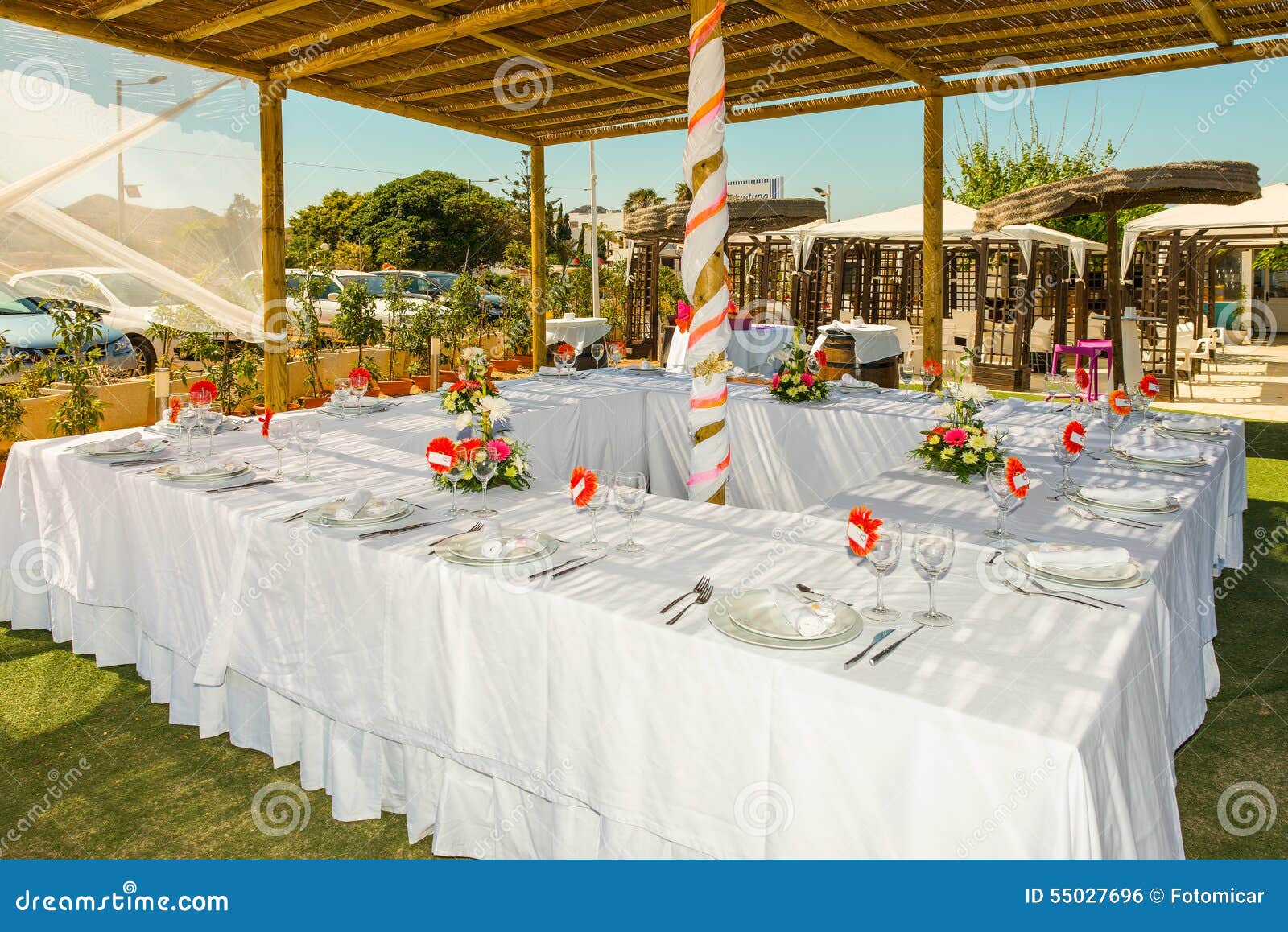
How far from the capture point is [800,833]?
1.51m

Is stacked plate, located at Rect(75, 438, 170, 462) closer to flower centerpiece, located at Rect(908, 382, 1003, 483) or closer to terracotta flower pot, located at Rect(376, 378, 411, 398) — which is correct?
flower centerpiece, located at Rect(908, 382, 1003, 483)

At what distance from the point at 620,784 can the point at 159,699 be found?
207cm

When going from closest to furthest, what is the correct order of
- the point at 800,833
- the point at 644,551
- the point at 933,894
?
the point at 933,894 < the point at 800,833 < the point at 644,551

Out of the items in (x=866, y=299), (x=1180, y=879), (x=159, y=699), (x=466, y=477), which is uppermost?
(x=866, y=299)

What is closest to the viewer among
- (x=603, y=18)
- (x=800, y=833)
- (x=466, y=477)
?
(x=800, y=833)

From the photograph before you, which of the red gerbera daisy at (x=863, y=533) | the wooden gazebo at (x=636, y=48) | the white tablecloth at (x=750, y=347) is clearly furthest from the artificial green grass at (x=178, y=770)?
the white tablecloth at (x=750, y=347)

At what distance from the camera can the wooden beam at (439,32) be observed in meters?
4.79

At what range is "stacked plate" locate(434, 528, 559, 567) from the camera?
2.04 meters

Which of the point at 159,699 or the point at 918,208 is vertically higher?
the point at 918,208

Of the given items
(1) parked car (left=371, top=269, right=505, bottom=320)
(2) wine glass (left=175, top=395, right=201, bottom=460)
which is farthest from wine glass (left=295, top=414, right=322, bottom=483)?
(1) parked car (left=371, top=269, right=505, bottom=320)

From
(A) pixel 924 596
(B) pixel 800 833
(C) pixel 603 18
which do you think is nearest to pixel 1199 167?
(C) pixel 603 18

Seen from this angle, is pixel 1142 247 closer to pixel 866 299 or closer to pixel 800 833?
pixel 866 299

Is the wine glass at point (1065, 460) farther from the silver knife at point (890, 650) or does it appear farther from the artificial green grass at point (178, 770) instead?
the silver knife at point (890, 650)

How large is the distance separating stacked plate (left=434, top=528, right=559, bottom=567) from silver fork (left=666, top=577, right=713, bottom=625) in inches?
15.6
